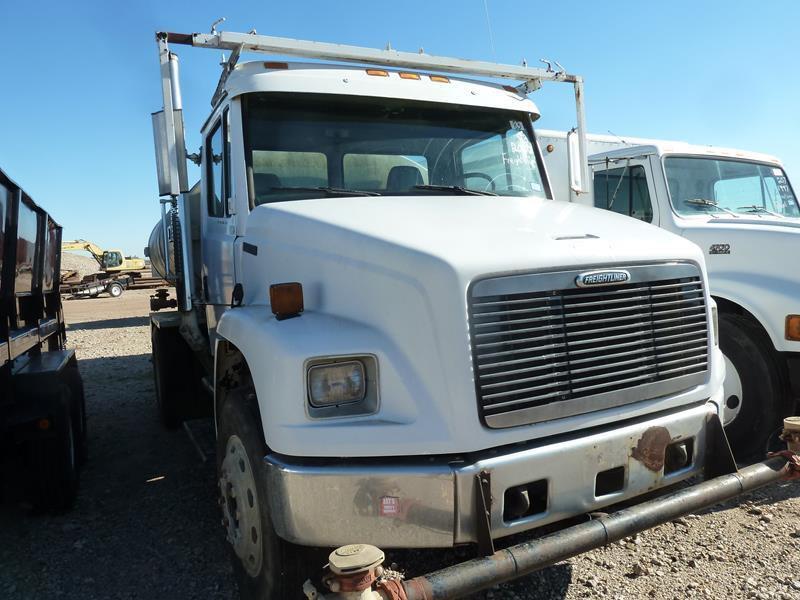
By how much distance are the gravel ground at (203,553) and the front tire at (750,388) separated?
0.42 metres

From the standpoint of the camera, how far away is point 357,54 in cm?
411

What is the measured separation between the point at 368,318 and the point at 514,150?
2.19 meters

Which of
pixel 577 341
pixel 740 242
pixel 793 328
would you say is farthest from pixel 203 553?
pixel 740 242

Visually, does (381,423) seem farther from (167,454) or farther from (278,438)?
(167,454)

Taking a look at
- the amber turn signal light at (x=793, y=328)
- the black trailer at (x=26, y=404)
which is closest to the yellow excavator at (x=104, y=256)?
the black trailer at (x=26, y=404)

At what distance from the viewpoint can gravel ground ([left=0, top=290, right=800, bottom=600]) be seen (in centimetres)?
319

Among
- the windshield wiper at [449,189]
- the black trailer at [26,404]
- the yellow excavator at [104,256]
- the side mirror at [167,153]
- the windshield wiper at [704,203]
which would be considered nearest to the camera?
the windshield wiper at [449,189]

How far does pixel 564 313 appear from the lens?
2.49 metres

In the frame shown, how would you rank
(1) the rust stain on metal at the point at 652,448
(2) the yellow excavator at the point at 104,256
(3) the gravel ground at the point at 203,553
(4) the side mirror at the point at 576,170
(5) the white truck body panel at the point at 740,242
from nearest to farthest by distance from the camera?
(1) the rust stain on metal at the point at 652,448 < (3) the gravel ground at the point at 203,553 < (5) the white truck body panel at the point at 740,242 < (4) the side mirror at the point at 576,170 < (2) the yellow excavator at the point at 104,256

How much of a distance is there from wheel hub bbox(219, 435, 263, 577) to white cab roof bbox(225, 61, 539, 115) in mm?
2011

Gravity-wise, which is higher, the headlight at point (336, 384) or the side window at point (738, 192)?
the side window at point (738, 192)

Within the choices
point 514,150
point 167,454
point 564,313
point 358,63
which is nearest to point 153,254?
point 167,454

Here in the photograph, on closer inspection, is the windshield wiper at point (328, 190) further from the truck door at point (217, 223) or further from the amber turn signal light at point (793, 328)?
the amber turn signal light at point (793, 328)

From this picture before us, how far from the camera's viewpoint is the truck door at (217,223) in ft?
12.6
